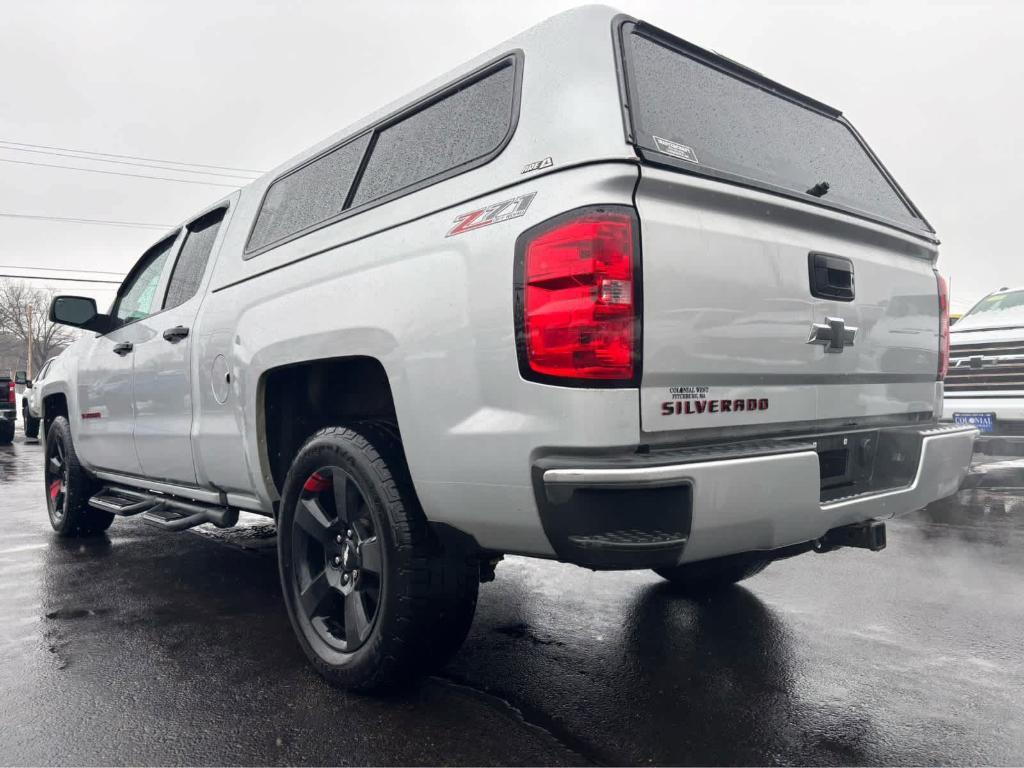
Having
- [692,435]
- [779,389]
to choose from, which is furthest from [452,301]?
[779,389]

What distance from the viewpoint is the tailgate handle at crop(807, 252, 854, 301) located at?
98.2 inches

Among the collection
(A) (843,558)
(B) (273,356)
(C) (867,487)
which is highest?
(B) (273,356)

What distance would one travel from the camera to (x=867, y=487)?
2.64 metres

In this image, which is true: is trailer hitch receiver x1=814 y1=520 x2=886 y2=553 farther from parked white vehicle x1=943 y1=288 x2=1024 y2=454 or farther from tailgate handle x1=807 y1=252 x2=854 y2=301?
parked white vehicle x1=943 y1=288 x2=1024 y2=454

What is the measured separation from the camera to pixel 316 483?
2.80 meters

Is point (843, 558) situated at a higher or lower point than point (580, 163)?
lower

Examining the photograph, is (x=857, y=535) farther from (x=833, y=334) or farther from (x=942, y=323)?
(x=942, y=323)

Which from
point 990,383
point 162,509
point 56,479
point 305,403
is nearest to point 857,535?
point 305,403

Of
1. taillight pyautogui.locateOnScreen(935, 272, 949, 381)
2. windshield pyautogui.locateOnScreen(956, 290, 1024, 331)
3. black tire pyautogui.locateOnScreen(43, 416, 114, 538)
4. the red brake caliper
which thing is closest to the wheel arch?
the red brake caliper

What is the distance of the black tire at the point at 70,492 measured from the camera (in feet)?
17.3

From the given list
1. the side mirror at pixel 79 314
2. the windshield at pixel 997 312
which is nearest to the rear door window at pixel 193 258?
the side mirror at pixel 79 314

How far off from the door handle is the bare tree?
64805 mm

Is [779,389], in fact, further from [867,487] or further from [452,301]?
[452,301]

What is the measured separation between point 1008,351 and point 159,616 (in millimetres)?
7551
